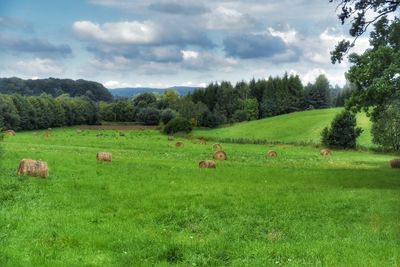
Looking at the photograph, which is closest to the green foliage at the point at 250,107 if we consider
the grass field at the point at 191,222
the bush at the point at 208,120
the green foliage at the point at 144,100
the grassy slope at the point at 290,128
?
the bush at the point at 208,120

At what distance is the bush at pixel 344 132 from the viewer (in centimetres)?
7917

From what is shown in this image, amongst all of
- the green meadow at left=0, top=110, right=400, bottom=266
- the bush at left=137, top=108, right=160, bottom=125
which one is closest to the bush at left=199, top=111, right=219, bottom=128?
the bush at left=137, top=108, right=160, bottom=125

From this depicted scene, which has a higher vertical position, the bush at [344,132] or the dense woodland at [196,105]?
the dense woodland at [196,105]

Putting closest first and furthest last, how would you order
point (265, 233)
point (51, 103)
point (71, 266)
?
point (71, 266)
point (265, 233)
point (51, 103)

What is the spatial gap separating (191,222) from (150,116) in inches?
5519

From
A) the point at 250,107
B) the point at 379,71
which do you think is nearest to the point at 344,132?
the point at 379,71

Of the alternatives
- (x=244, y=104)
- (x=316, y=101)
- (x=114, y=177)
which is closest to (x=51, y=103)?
(x=244, y=104)

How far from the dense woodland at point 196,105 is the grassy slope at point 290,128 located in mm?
22548

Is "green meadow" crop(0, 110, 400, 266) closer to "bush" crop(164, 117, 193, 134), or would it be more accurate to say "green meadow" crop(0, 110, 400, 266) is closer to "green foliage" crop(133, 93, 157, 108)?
"bush" crop(164, 117, 193, 134)

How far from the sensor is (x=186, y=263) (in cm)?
1157

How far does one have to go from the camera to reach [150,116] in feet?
510

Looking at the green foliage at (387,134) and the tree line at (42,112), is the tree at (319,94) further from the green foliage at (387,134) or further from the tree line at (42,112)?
the green foliage at (387,134)

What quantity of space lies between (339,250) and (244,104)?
159992 mm

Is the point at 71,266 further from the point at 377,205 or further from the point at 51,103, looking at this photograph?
the point at 51,103
